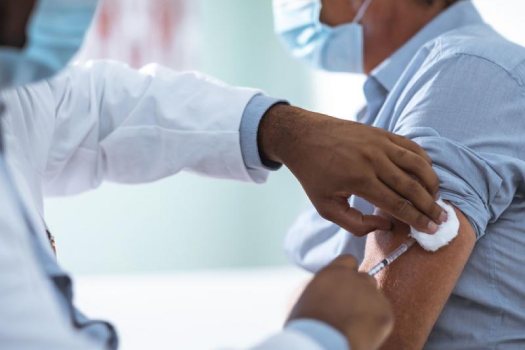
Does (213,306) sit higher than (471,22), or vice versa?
(471,22)

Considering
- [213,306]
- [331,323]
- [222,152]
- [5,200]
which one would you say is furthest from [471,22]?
[213,306]

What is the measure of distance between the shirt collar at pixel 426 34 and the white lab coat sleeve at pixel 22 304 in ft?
3.36

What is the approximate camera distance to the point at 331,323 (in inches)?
36.8

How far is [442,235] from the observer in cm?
121

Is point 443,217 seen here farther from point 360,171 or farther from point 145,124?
point 145,124

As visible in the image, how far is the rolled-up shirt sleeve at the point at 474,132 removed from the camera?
1281 millimetres

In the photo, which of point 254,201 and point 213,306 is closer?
point 213,306

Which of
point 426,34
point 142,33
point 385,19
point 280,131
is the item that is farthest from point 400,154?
point 142,33

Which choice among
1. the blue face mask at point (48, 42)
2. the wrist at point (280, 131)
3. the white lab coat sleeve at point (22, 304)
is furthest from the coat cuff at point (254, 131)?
the white lab coat sleeve at point (22, 304)

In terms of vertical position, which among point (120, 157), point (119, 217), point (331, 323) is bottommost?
point (119, 217)

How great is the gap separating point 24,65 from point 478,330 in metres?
0.81

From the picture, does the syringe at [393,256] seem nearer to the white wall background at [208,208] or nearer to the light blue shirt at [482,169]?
the light blue shirt at [482,169]

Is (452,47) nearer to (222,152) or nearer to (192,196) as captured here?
(222,152)

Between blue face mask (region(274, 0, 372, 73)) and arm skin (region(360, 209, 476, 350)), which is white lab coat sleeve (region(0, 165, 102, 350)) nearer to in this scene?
arm skin (region(360, 209, 476, 350))
